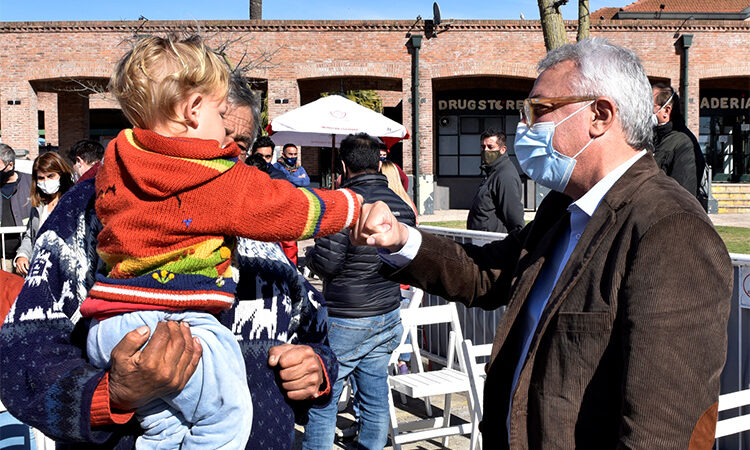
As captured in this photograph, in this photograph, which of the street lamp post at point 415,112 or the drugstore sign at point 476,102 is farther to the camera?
the drugstore sign at point 476,102

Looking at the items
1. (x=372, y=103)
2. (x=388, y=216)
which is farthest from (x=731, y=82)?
(x=388, y=216)

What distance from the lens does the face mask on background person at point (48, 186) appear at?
6.05 m

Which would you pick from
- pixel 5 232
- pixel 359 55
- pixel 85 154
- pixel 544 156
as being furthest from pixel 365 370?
pixel 359 55

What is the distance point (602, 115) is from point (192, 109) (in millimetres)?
1231

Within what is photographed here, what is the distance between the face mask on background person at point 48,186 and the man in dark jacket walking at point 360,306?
2.86 metres

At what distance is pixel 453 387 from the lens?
5.14 m

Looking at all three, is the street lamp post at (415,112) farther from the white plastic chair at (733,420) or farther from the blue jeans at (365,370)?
the white plastic chair at (733,420)

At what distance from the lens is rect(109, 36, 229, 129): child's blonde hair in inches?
74.0

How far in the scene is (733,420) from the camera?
12.3 feet

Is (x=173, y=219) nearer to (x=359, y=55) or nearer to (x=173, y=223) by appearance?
(x=173, y=223)

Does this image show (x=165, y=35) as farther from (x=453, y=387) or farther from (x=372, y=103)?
(x=372, y=103)

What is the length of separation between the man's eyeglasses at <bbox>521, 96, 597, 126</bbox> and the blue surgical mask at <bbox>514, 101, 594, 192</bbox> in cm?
2

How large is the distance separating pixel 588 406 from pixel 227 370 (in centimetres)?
96

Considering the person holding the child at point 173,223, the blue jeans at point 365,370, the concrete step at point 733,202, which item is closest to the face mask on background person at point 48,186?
the blue jeans at point 365,370
